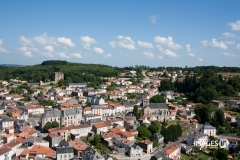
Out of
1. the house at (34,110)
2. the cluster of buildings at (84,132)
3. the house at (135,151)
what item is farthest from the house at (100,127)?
the house at (34,110)

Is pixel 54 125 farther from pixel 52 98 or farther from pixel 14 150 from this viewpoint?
pixel 52 98

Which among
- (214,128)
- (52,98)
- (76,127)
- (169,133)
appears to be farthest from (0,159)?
(52,98)

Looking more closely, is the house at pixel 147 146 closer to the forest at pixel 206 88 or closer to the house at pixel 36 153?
the house at pixel 36 153

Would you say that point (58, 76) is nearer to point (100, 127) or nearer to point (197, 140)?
point (100, 127)

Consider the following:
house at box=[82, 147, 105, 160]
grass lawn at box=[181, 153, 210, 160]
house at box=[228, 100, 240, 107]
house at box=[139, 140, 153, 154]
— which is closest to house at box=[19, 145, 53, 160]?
house at box=[82, 147, 105, 160]

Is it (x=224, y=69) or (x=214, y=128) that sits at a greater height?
(x=224, y=69)
